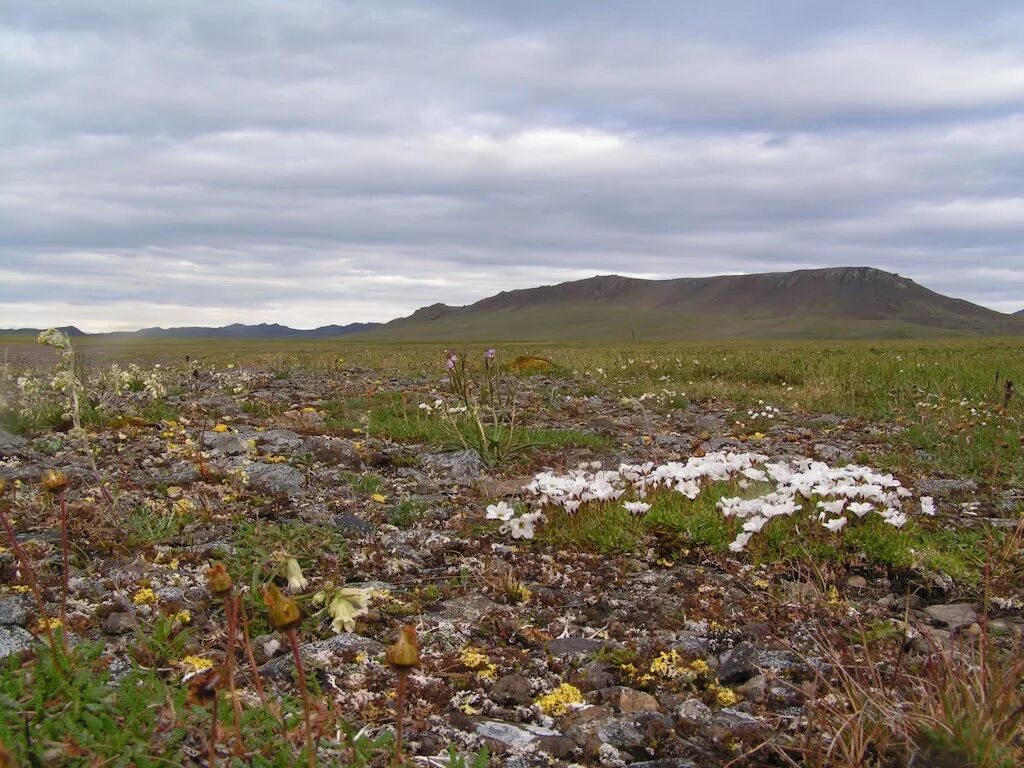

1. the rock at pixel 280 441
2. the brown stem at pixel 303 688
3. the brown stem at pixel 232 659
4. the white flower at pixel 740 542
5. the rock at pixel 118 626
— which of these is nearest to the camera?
the brown stem at pixel 303 688

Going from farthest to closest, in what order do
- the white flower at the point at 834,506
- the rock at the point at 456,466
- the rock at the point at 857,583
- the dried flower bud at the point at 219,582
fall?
the rock at the point at 456,466 < the white flower at the point at 834,506 < the rock at the point at 857,583 < the dried flower bud at the point at 219,582

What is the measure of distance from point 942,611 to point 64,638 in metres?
4.61

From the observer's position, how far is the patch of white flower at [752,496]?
18.6 feet

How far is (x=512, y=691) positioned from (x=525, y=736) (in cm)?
45

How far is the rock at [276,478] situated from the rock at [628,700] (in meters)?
4.39

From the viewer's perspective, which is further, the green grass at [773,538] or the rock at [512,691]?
the green grass at [773,538]

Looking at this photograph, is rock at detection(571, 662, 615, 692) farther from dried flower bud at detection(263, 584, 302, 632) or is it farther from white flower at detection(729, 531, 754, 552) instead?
dried flower bud at detection(263, 584, 302, 632)

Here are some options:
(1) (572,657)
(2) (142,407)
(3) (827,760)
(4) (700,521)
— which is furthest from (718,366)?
(3) (827,760)

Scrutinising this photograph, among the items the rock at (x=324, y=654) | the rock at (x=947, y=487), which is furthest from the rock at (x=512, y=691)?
the rock at (x=947, y=487)

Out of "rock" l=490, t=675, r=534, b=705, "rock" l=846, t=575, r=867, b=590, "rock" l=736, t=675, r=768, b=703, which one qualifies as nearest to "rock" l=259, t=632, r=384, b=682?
"rock" l=490, t=675, r=534, b=705

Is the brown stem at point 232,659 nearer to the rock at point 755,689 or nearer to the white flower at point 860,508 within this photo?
the rock at point 755,689

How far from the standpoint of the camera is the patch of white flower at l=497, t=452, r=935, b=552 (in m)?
5.66

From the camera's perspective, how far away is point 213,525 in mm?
6289

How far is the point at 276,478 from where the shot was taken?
25.7ft
